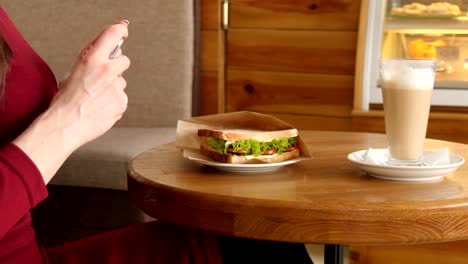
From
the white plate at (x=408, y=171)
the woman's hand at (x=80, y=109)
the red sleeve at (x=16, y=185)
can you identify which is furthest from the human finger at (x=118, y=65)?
the white plate at (x=408, y=171)

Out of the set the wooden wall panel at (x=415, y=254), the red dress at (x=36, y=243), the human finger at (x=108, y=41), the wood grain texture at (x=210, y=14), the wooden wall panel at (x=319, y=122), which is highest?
the human finger at (x=108, y=41)

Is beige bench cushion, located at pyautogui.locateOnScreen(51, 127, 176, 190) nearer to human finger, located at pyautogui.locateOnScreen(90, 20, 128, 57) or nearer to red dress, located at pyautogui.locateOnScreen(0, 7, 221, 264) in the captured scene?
red dress, located at pyautogui.locateOnScreen(0, 7, 221, 264)

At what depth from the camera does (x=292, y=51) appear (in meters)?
2.72

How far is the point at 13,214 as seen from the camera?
2.59 ft

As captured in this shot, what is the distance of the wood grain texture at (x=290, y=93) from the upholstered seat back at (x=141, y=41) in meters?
0.41

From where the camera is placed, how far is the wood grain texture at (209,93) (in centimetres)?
283

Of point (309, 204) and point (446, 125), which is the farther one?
point (446, 125)

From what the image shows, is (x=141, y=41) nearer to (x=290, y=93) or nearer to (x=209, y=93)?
(x=209, y=93)

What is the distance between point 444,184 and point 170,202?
15.6 inches

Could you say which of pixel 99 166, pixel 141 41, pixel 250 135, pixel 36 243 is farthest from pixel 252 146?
pixel 141 41

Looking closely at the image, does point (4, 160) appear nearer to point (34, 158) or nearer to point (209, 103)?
point (34, 158)

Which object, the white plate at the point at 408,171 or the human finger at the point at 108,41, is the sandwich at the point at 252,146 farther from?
the human finger at the point at 108,41

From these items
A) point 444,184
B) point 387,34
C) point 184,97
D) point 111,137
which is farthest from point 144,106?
point 444,184

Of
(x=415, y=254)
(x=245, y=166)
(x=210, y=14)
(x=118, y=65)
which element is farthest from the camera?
(x=210, y=14)
